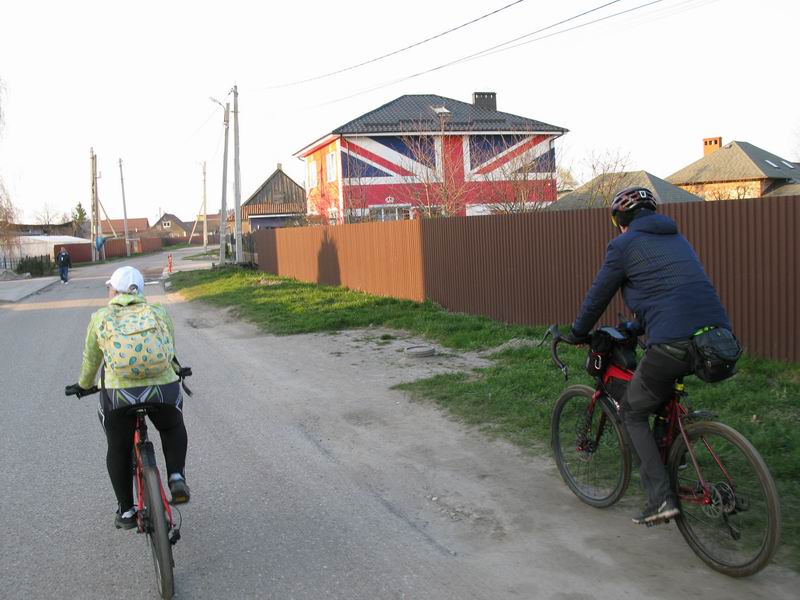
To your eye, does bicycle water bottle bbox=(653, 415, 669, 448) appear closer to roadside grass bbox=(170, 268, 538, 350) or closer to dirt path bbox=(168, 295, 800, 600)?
dirt path bbox=(168, 295, 800, 600)

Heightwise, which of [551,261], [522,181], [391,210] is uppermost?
[522,181]

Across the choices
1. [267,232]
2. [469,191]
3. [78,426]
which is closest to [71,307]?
[267,232]

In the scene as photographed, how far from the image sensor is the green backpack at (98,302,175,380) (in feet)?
12.7

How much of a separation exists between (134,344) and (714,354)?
9.10 feet

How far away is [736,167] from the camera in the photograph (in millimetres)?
43062

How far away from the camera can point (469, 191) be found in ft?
91.6

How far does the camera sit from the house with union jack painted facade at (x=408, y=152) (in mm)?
29625

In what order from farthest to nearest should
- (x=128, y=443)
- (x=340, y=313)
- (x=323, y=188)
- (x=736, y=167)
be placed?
1. (x=736, y=167)
2. (x=323, y=188)
3. (x=340, y=313)
4. (x=128, y=443)

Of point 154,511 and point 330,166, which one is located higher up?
point 330,166

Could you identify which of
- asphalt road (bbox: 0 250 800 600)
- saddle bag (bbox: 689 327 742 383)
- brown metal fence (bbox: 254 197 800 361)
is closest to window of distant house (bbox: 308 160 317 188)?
brown metal fence (bbox: 254 197 800 361)

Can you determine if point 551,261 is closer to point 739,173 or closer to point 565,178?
point 565,178

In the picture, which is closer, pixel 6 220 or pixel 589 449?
pixel 589 449

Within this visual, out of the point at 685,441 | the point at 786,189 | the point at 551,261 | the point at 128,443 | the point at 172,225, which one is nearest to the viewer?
the point at 685,441

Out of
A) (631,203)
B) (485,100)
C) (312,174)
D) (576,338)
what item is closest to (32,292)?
(312,174)
